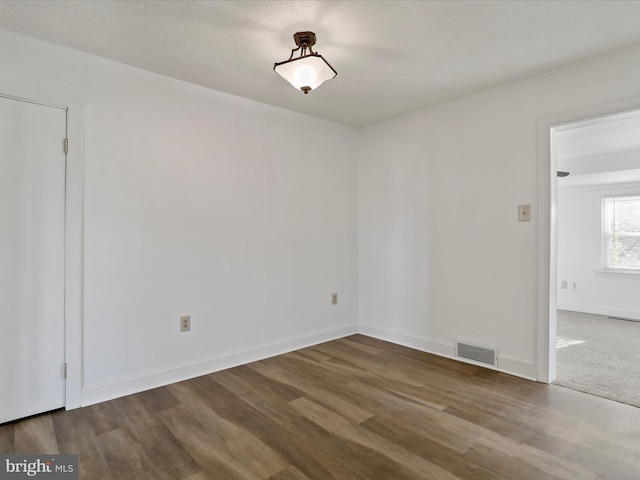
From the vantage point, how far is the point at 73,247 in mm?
2387

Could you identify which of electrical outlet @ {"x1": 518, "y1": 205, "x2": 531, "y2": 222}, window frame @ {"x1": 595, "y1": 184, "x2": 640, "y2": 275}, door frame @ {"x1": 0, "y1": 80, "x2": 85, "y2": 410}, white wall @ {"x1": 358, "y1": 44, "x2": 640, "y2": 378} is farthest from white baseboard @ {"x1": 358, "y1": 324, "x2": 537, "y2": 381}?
window frame @ {"x1": 595, "y1": 184, "x2": 640, "y2": 275}

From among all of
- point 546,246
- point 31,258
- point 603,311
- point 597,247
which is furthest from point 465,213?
point 603,311

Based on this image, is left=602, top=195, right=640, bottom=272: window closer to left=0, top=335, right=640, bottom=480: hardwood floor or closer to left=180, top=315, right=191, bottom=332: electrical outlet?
left=0, top=335, right=640, bottom=480: hardwood floor

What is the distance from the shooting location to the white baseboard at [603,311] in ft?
17.1

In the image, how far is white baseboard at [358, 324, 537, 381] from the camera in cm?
285

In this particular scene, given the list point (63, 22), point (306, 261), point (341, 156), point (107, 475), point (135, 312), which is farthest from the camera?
point (341, 156)

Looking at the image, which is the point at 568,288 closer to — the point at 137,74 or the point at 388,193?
the point at 388,193

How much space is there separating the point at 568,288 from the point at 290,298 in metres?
4.94

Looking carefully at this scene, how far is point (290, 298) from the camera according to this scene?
3.60 metres

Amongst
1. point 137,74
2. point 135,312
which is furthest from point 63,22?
point 135,312

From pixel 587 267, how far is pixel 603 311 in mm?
692

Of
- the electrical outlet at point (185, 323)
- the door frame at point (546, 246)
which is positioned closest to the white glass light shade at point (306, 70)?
the door frame at point (546, 246)

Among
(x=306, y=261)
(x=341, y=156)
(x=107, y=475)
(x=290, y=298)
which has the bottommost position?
(x=107, y=475)

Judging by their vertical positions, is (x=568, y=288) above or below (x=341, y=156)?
below
